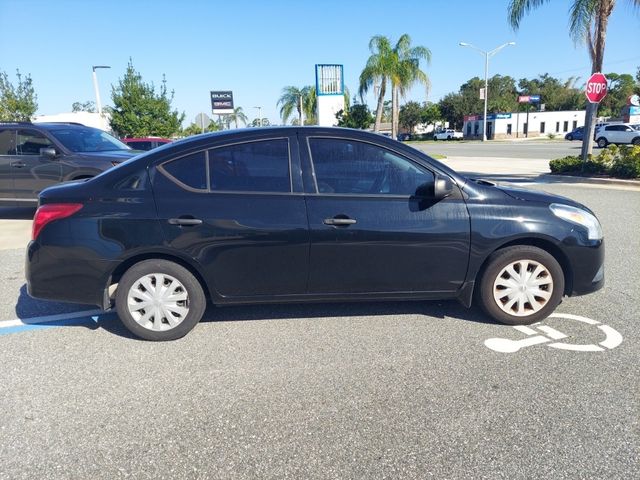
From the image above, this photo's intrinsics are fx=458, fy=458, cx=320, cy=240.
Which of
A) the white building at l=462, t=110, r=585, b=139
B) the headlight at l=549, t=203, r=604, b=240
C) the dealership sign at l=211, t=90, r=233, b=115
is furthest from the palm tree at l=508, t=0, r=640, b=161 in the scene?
the white building at l=462, t=110, r=585, b=139

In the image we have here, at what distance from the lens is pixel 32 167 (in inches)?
322

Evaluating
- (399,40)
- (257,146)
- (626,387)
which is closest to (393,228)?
(257,146)

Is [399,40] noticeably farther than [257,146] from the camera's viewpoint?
Yes

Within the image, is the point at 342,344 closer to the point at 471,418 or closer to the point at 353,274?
the point at 353,274

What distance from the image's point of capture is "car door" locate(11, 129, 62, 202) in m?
8.12

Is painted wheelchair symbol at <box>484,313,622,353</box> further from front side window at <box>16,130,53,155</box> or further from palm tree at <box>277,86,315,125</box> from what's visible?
palm tree at <box>277,86,315,125</box>

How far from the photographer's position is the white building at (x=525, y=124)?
65.4 m

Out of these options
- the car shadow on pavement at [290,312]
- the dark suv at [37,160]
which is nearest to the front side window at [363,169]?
the car shadow on pavement at [290,312]

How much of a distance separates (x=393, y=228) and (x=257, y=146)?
1267 mm

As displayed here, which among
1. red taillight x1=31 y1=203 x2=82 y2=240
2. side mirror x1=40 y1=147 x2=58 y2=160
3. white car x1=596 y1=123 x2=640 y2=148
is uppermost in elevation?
white car x1=596 y1=123 x2=640 y2=148

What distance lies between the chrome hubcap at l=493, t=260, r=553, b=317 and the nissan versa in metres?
0.01

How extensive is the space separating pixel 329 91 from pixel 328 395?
34.2 meters

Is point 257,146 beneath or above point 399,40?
beneath

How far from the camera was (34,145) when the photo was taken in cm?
825
